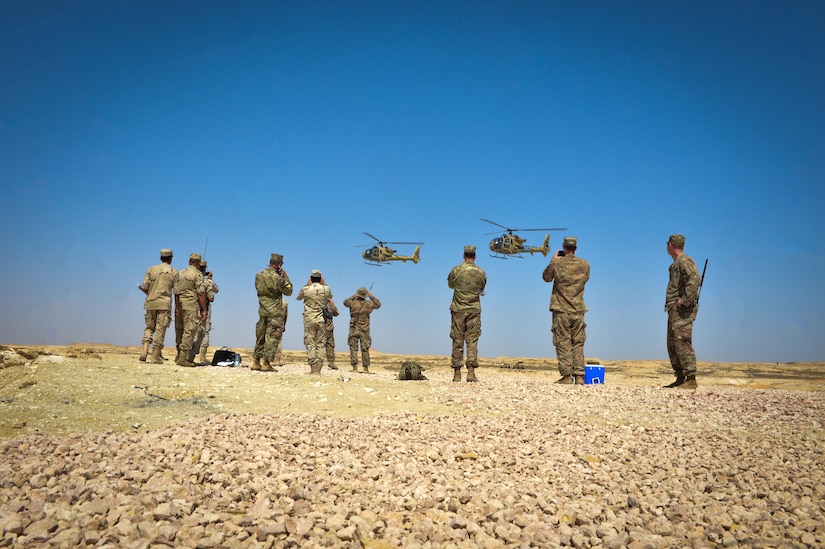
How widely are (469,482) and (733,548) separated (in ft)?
5.94

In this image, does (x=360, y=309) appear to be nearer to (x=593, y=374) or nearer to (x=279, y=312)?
(x=279, y=312)

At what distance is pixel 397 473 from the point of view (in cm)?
434

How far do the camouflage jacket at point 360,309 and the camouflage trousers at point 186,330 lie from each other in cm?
529

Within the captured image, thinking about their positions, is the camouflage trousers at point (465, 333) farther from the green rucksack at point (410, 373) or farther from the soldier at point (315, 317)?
the soldier at point (315, 317)

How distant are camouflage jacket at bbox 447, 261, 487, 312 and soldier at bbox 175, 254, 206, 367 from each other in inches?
252

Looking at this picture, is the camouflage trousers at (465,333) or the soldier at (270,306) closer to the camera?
the camouflage trousers at (465,333)

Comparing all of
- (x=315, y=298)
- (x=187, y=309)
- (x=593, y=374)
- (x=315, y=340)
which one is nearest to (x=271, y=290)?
(x=315, y=298)

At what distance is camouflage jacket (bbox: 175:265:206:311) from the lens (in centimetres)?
1277

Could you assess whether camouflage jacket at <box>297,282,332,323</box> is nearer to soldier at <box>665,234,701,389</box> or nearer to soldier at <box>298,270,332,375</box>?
soldier at <box>298,270,332,375</box>

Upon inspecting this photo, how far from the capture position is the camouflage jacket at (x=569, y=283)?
11.5 m

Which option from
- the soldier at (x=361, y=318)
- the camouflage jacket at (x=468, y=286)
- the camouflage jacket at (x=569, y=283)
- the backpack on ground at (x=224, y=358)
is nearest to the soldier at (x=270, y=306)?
the backpack on ground at (x=224, y=358)

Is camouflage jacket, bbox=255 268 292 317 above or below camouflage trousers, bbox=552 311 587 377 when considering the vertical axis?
above

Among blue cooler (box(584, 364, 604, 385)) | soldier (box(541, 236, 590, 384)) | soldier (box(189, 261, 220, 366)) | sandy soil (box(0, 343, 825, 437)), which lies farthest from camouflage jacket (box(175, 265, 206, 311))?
blue cooler (box(584, 364, 604, 385))

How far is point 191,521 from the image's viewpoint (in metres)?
3.24
